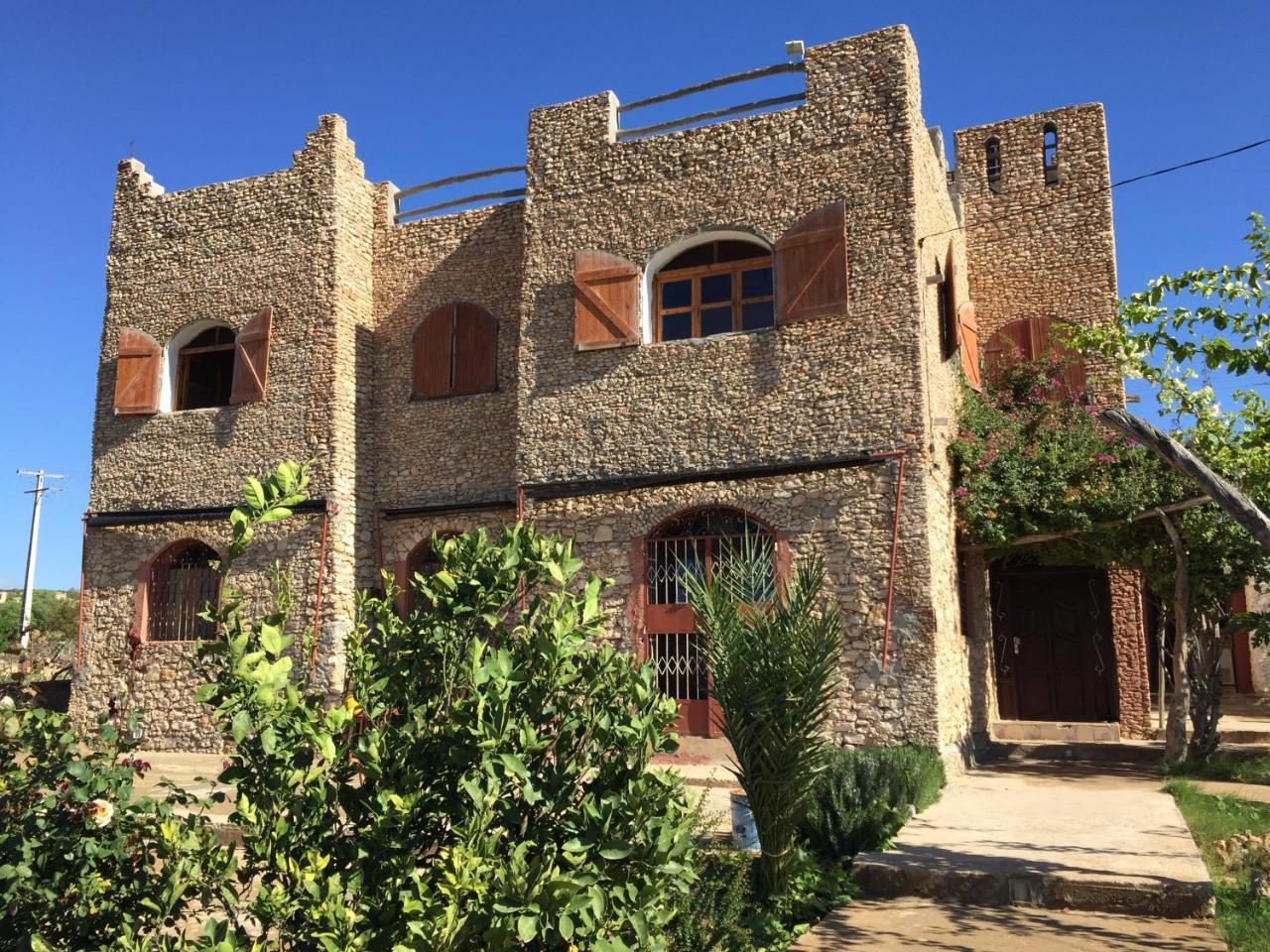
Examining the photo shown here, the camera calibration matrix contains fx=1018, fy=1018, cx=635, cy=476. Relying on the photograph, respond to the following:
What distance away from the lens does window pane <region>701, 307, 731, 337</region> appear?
1188cm

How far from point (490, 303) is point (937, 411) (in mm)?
5968

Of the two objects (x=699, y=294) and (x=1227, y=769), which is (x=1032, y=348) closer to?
(x=699, y=294)

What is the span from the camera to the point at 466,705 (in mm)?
3535

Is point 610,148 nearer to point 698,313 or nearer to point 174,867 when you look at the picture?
point 698,313

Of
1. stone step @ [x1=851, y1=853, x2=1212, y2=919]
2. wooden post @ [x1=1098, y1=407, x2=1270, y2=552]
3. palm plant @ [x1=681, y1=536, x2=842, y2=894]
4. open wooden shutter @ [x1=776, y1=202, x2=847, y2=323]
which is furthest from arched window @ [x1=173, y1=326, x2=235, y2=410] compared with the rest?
wooden post @ [x1=1098, y1=407, x2=1270, y2=552]

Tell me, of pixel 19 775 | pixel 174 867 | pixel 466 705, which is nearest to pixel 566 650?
pixel 466 705

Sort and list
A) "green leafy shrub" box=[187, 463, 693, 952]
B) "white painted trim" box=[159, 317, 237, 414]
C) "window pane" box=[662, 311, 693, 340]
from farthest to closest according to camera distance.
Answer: "white painted trim" box=[159, 317, 237, 414], "window pane" box=[662, 311, 693, 340], "green leafy shrub" box=[187, 463, 693, 952]

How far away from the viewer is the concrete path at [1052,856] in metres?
5.76

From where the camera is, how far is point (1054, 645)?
14.0m

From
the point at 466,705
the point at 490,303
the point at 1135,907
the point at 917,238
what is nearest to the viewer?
the point at 466,705

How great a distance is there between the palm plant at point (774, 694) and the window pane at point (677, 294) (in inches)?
255

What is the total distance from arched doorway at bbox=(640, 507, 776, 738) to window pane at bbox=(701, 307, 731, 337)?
7.06 feet

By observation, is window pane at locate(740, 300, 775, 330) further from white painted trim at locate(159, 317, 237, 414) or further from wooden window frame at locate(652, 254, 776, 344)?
white painted trim at locate(159, 317, 237, 414)

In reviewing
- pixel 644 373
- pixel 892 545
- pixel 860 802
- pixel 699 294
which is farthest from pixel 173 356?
pixel 860 802
